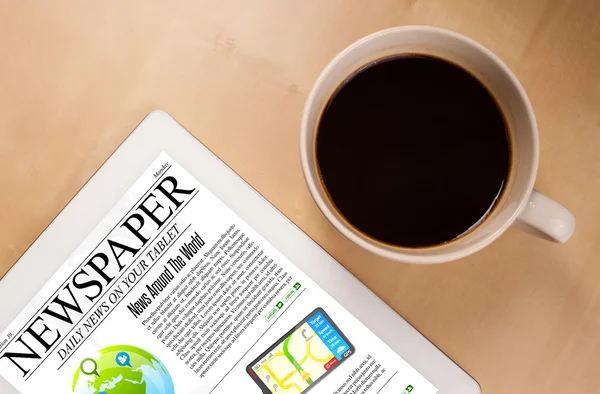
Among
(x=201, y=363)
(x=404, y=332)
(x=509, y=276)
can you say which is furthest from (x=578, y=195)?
(x=201, y=363)

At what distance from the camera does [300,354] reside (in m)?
0.48

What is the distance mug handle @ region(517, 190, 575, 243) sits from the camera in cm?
36

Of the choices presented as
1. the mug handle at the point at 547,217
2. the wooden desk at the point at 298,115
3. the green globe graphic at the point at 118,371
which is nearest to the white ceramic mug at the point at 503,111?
the mug handle at the point at 547,217

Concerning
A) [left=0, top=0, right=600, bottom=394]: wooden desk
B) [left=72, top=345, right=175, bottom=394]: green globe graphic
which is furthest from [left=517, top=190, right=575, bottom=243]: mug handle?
[left=72, top=345, right=175, bottom=394]: green globe graphic

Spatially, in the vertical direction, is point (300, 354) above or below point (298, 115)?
below

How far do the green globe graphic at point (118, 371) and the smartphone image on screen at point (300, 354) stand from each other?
84 mm

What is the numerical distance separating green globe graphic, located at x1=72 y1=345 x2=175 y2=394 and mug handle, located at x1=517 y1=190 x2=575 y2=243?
0.34 metres

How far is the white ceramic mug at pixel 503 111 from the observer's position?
350mm

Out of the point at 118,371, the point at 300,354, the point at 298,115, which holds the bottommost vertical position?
the point at 118,371

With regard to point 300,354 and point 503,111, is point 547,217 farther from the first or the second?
point 300,354

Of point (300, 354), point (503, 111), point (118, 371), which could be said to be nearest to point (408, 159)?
point (503, 111)

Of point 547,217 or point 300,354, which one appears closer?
point 547,217

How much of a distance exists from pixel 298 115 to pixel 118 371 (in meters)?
0.29

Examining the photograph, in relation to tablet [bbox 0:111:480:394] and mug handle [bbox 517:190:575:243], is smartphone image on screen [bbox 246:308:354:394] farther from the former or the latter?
mug handle [bbox 517:190:575:243]
